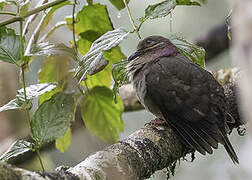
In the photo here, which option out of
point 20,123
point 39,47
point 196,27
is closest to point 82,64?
point 39,47

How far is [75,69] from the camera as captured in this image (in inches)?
100

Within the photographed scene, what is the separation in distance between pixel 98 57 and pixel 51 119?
0.40 m

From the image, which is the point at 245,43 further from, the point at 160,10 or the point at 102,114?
the point at 102,114

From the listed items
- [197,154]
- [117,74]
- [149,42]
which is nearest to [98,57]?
[117,74]

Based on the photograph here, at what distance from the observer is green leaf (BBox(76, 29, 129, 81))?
2383mm

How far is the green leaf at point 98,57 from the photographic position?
238cm

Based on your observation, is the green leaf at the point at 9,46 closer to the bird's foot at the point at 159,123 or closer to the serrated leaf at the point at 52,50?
the serrated leaf at the point at 52,50

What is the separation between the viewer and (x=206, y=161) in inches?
249

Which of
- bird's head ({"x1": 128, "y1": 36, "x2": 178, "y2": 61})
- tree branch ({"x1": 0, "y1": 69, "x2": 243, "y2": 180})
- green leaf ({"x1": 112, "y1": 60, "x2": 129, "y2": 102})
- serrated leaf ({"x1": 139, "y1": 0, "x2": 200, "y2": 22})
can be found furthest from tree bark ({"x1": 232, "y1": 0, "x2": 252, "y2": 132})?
bird's head ({"x1": 128, "y1": 36, "x2": 178, "y2": 61})

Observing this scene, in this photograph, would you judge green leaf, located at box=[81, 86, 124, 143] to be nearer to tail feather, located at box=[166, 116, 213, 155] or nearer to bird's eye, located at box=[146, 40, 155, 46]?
tail feather, located at box=[166, 116, 213, 155]

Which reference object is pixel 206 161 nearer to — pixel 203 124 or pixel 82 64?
pixel 203 124

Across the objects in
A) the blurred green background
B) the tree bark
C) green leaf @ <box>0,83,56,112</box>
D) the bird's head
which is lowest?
the blurred green background

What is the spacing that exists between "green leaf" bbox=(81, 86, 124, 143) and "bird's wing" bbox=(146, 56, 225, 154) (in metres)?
0.27

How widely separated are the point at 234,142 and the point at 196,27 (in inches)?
97.2
